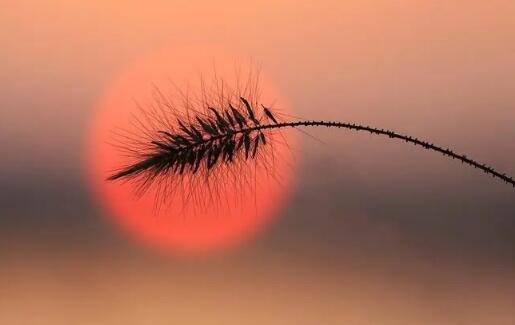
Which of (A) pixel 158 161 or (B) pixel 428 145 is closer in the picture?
(B) pixel 428 145

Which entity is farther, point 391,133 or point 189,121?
point 189,121

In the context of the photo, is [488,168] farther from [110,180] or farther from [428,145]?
[110,180]

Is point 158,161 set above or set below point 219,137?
below

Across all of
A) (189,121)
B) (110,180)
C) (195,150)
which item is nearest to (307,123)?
(195,150)

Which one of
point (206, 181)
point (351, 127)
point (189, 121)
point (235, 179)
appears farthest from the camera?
point (189, 121)

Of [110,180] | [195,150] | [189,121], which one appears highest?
[189,121]

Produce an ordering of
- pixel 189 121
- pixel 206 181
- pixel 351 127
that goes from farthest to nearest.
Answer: pixel 189 121, pixel 206 181, pixel 351 127

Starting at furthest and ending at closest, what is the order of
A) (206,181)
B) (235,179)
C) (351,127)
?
(235,179), (206,181), (351,127)

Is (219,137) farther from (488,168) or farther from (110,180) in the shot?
(488,168)

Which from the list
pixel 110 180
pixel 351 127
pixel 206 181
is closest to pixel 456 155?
pixel 351 127
